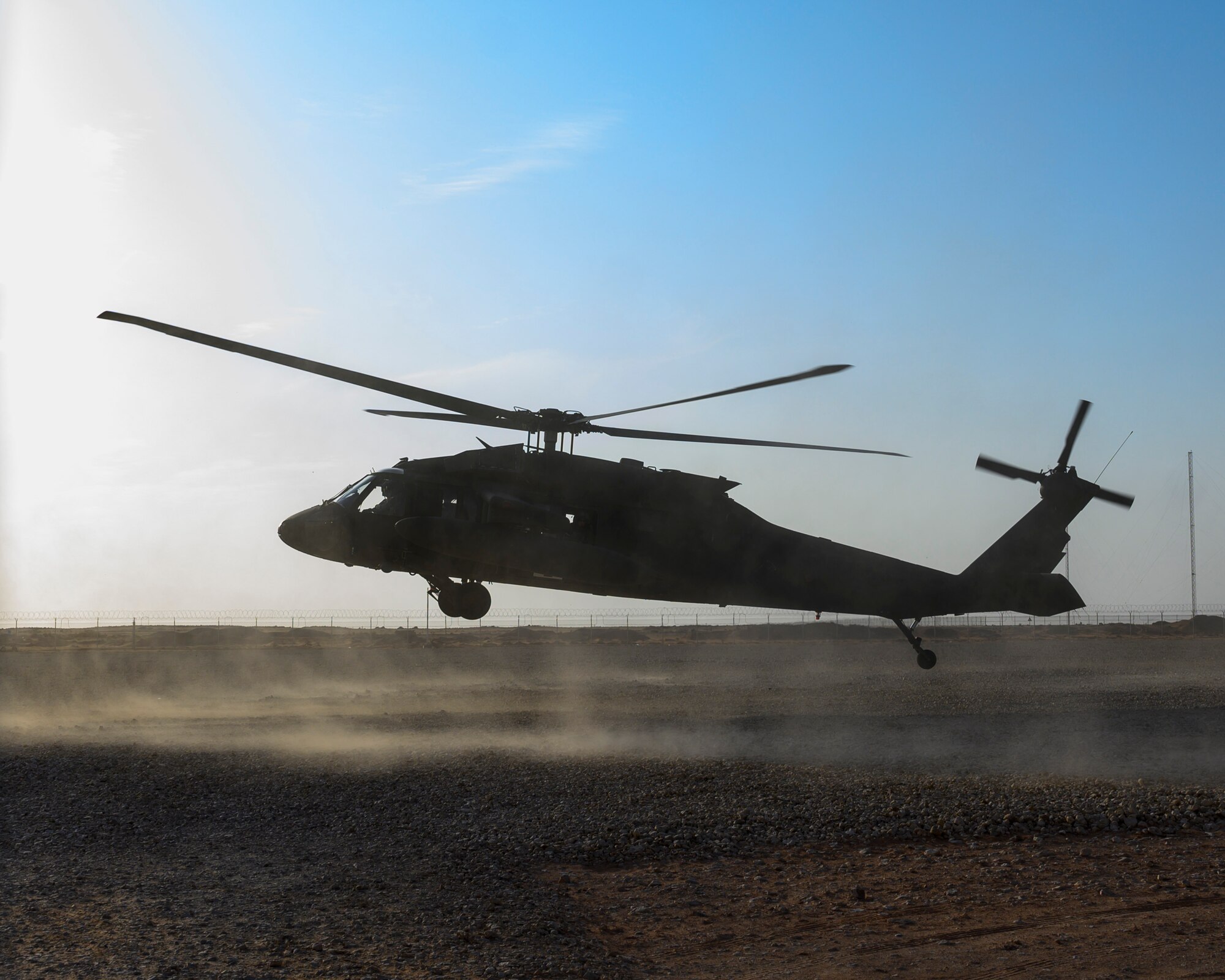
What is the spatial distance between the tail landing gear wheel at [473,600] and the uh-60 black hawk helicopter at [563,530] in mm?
28

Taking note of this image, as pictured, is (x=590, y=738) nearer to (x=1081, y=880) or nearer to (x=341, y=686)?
(x=1081, y=880)

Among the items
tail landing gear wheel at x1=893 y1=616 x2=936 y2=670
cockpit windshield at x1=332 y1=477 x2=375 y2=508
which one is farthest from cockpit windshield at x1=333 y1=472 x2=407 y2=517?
tail landing gear wheel at x1=893 y1=616 x2=936 y2=670

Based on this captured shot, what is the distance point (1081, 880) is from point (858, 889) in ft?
11.2

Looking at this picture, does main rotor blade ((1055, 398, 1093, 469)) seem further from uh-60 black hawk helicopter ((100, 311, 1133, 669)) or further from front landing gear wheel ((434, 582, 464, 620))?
front landing gear wheel ((434, 582, 464, 620))

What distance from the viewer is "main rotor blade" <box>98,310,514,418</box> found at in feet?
52.1

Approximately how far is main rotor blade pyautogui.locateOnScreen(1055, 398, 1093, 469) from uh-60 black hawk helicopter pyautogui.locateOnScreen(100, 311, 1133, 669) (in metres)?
5.53

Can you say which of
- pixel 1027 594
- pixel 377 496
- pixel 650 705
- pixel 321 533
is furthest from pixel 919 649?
pixel 650 705

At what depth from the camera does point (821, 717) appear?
101 feet

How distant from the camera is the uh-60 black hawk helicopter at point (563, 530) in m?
19.2

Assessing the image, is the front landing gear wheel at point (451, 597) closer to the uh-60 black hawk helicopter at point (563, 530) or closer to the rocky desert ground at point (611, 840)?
the uh-60 black hawk helicopter at point (563, 530)

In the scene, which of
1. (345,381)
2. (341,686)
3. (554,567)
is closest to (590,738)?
(554,567)

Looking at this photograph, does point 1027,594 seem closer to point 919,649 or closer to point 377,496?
point 919,649

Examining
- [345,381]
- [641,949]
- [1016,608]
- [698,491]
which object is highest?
[345,381]

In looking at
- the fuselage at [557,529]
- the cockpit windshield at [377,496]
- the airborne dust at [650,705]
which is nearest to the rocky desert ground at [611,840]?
the airborne dust at [650,705]
